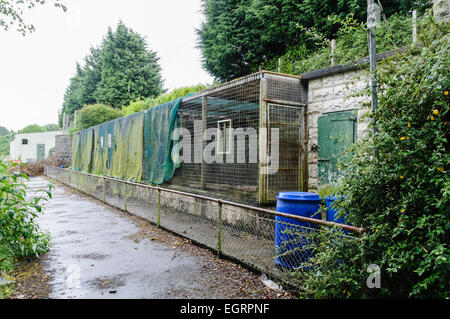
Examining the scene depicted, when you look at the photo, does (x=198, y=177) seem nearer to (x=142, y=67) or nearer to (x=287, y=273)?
(x=287, y=273)

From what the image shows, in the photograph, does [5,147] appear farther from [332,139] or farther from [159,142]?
[332,139]

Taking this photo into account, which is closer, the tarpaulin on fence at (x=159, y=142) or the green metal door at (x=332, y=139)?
the green metal door at (x=332, y=139)

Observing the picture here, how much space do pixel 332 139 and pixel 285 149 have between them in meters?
0.98

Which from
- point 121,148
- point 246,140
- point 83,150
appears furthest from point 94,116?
point 246,140

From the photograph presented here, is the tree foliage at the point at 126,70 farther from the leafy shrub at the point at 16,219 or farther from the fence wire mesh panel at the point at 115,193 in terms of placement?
the leafy shrub at the point at 16,219

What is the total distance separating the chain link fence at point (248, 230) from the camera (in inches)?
127

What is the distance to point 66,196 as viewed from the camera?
11.9 metres

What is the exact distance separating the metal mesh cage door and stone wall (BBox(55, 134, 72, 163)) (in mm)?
22401

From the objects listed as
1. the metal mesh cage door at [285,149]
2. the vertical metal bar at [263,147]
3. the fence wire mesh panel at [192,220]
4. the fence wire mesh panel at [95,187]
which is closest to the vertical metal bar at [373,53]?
the vertical metal bar at [263,147]

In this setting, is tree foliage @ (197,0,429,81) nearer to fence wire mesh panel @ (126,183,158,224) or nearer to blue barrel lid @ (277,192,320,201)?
fence wire mesh panel @ (126,183,158,224)
